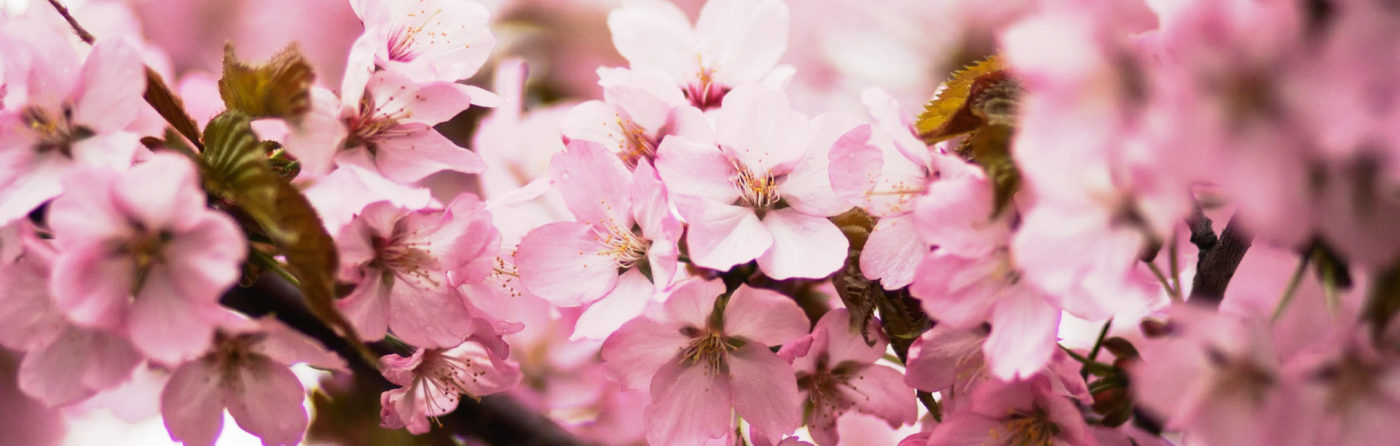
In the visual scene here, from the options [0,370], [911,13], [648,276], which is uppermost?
[648,276]

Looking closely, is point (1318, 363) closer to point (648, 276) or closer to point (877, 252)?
point (877, 252)

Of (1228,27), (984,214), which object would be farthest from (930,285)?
(1228,27)

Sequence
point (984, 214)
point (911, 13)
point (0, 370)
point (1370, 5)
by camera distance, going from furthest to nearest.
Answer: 1. point (911, 13)
2. point (0, 370)
3. point (984, 214)
4. point (1370, 5)

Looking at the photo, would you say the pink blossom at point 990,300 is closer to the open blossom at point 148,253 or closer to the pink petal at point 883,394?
the pink petal at point 883,394

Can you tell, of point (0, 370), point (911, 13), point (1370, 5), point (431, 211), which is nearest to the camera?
point (1370, 5)

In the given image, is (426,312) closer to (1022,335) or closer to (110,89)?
(110,89)

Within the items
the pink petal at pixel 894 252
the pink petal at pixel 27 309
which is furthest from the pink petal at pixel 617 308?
the pink petal at pixel 27 309
